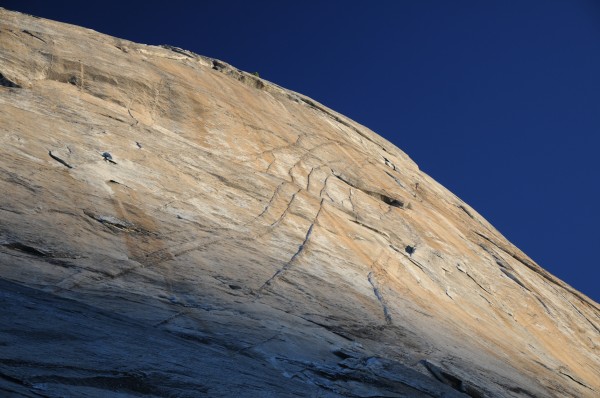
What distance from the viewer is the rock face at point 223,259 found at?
805 cm

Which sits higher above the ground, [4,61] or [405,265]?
[4,61]

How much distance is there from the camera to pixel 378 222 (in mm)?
18750

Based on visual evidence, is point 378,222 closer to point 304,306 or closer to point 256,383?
point 304,306

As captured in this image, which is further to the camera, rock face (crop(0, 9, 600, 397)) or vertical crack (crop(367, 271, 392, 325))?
vertical crack (crop(367, 271, 392, 325))

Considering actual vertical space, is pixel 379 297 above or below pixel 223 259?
above

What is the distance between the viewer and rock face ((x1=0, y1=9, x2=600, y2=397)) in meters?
8.05

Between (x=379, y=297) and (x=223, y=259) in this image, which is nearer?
(x=223, y=259)

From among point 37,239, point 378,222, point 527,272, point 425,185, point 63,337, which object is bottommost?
point 63,337

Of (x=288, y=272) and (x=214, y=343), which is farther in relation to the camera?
(x=288, y=272)

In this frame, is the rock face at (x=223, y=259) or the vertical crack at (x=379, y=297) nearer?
the rock face at (x=223, y=259)

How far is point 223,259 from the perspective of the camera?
1238 centimetres

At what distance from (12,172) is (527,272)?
676 inches

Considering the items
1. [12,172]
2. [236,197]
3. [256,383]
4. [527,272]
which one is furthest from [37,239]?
[527,272]

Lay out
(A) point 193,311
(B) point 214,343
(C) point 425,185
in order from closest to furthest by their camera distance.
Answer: (B) point 214,343
(A) point 193,311
(C) point 425,185
